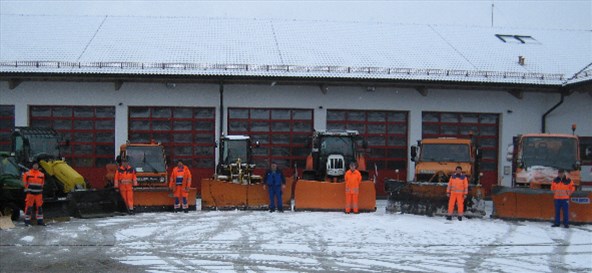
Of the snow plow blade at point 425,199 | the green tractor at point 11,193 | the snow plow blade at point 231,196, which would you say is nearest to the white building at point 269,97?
the snow plow blade at point 231,196

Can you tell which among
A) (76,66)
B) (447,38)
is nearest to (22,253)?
(76,66)

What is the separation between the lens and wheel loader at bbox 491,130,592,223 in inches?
677

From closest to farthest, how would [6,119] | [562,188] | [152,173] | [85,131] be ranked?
[562,188], [152,173], [6,119], [85,131]

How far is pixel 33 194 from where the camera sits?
16.0m

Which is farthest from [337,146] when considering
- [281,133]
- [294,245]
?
[294,245]

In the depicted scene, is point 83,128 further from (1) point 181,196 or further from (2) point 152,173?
(1) point 181,196

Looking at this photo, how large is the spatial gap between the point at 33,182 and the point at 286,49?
47.3ft

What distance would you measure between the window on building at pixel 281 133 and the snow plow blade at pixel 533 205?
9490mm

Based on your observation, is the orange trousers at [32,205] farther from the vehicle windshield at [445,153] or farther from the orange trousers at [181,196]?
the vehicle windshield at [445,153]

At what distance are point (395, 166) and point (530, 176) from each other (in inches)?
316

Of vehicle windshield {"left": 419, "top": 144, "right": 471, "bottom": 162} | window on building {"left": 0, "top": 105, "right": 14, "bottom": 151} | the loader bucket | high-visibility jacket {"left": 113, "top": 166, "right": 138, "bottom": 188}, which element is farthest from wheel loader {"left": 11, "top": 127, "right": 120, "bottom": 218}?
vehicle windshield {"left": 419, "top": 144, "right": 471, "bottom": 162}

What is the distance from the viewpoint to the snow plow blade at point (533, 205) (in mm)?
17094

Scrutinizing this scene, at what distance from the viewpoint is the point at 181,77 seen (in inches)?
965

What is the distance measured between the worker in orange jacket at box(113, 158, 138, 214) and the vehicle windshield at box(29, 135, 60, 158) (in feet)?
11.4
